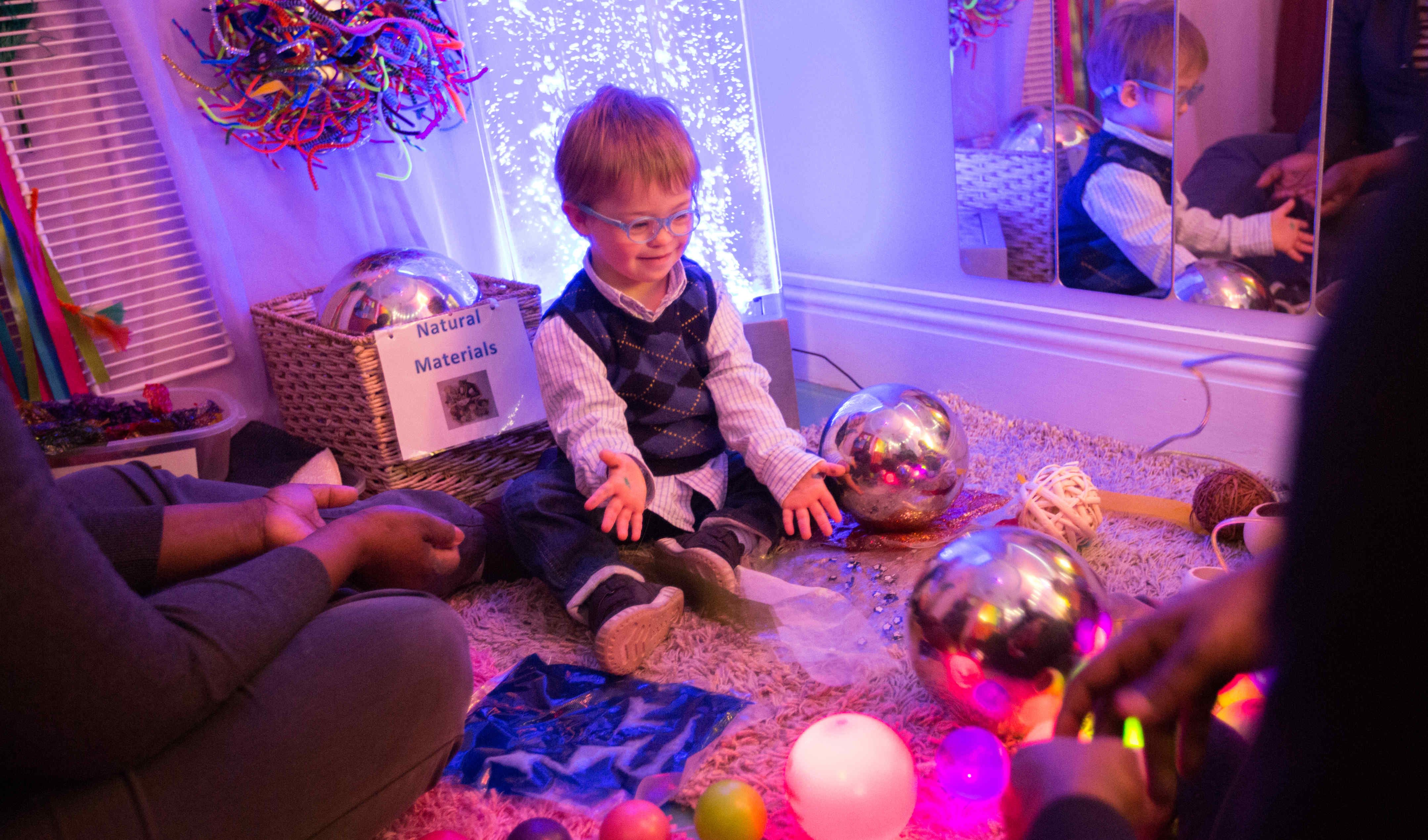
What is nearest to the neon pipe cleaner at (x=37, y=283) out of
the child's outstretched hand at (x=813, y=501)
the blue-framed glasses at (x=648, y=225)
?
the blue-framed glasses at (x=648, y=225)

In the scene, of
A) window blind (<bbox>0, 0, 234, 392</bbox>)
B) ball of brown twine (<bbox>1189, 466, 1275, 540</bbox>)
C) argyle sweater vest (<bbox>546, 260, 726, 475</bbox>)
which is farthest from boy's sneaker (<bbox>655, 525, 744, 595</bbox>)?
window blind (<bbox>0, 0, 234, 392</bbox>)

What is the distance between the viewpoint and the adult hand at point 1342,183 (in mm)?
1354

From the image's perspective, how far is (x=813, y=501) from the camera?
147 centimetres

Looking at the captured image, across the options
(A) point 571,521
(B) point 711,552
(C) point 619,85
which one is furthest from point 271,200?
(B) point 711,552

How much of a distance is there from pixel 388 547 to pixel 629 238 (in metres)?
0.61

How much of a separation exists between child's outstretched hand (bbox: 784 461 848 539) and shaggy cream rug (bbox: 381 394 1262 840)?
0.27 feet

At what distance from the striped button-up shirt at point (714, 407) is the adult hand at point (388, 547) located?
26 cm

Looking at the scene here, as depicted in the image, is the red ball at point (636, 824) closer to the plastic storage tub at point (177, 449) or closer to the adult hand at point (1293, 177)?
the plastic storage tub at point (177, 449)

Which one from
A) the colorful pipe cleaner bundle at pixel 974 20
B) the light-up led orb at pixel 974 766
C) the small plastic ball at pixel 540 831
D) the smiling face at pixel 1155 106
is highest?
the colorful pipe cleaner bundle at pixel 974 20

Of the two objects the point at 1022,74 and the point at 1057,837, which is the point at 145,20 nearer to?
the point at 1022,74

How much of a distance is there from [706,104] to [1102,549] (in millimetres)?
1235

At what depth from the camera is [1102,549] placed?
144cm

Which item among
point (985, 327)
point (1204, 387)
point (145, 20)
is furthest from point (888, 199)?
point (145, 20)

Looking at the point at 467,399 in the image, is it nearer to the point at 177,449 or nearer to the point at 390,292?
the point at 390,292
